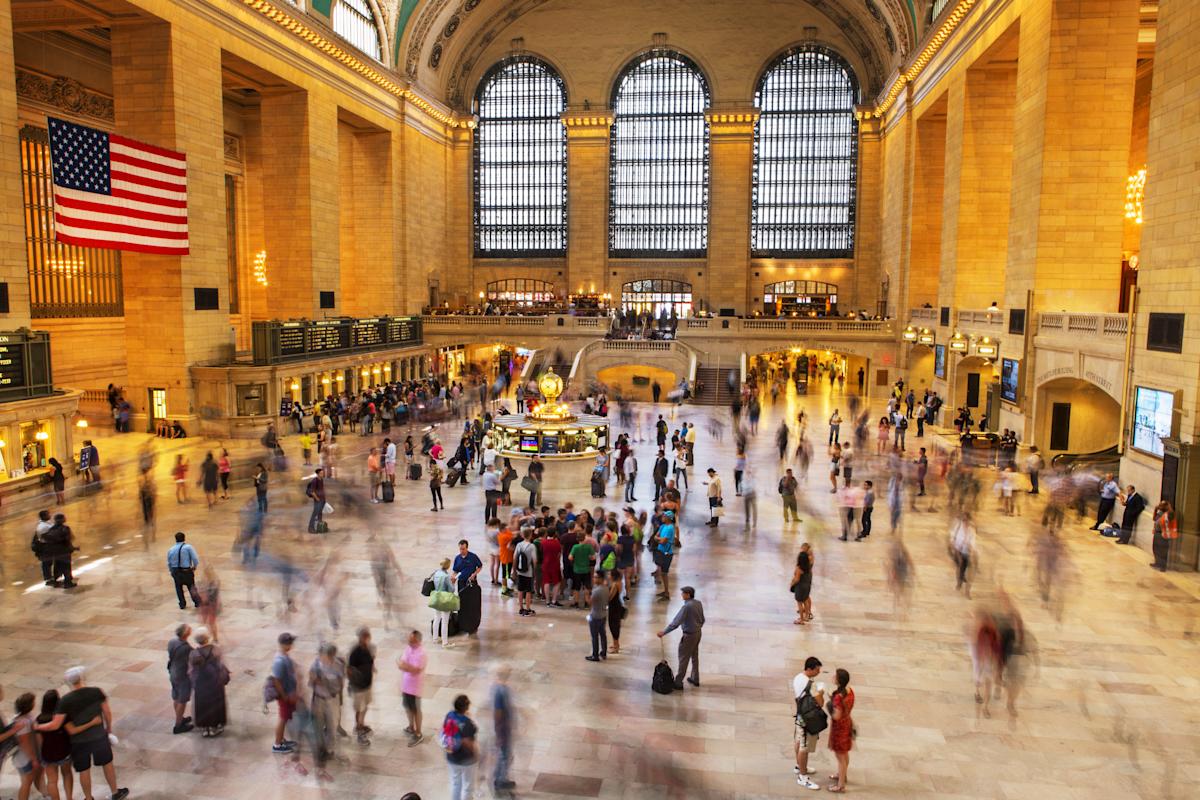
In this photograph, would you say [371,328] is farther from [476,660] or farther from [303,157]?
[476,660]

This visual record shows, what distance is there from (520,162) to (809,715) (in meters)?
44.8

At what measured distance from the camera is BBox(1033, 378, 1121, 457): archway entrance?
825 inches

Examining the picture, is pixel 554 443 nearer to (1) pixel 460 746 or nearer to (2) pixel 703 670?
(2) pixel 703 670

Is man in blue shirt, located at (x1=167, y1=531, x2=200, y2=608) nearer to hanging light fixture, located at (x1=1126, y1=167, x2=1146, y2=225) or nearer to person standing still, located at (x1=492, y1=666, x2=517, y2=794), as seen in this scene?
person standing still, located at (x1=492, y1=666, x2=517, y2=794)

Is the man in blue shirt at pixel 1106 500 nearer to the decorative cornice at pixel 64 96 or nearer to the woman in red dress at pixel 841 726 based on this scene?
the woman in red dress at pixel 841 726

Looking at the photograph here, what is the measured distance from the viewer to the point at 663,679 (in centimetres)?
883

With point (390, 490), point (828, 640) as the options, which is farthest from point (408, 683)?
point (390, 490)

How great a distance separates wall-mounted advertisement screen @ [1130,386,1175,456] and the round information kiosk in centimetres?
1041

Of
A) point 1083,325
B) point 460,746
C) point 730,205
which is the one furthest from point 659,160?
point 460,746

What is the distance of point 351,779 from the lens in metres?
7.25

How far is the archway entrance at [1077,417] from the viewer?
825 inches

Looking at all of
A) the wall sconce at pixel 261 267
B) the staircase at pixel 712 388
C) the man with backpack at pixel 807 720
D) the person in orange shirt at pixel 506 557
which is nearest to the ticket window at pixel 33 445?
the person in orange shirt at pixel 506 557

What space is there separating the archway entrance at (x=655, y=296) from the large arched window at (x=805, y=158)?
4.63m

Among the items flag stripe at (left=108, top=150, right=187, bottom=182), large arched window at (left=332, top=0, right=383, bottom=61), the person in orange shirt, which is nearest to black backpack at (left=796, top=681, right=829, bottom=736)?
the person in orange shirt
